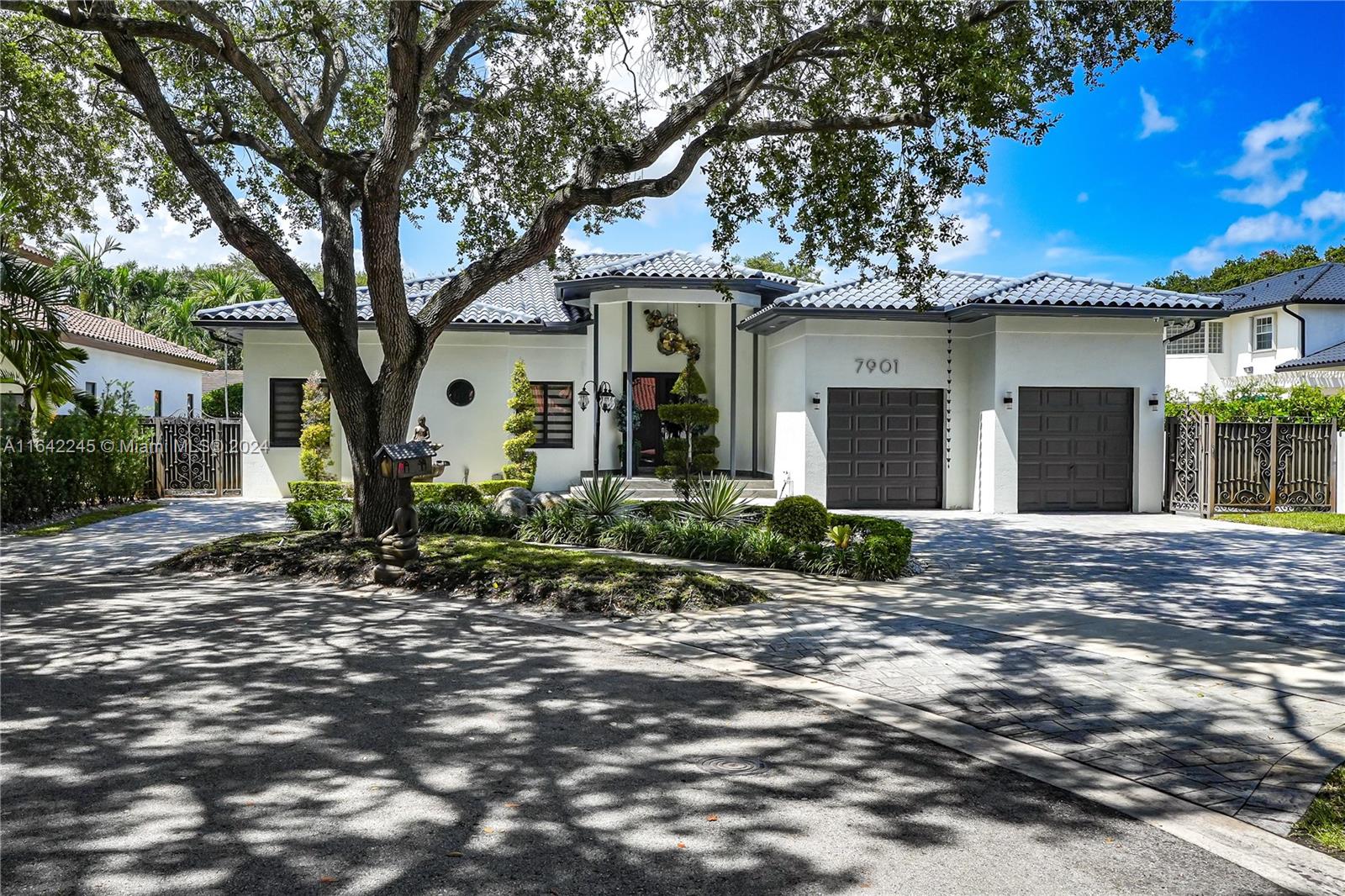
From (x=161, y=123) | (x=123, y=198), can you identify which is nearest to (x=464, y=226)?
(x=161, y=123)

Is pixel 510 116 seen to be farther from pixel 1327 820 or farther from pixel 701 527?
pixel 1327 820

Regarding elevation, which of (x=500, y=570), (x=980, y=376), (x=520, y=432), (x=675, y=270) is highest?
(x=675, y=270)

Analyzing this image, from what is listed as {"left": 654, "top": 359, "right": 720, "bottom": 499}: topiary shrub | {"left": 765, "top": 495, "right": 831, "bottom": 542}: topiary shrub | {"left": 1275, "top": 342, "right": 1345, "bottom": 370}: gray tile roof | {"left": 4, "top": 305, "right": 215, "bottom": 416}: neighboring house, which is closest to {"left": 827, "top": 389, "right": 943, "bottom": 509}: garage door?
{"left": 654, "top": 359, "right": 720, "bottom": 499}: topiary shrub

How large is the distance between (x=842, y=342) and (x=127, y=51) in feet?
39.9

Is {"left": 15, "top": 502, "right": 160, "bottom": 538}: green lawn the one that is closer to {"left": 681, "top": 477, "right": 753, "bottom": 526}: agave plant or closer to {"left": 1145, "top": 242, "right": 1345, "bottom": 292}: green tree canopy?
{"left": 681, "top": 477, "right": 753, "bottom": 526}: agave plant

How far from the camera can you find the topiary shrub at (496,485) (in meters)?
17.1

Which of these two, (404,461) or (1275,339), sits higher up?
(1275,339)

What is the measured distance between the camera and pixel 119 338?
2506 cm

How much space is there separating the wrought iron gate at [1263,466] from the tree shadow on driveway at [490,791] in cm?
1441

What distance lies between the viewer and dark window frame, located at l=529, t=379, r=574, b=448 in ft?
62.7

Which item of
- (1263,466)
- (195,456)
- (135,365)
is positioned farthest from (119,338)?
(1263,466)

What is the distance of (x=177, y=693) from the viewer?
18.3 feet

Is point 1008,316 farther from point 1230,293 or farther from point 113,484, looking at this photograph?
point 1230,293

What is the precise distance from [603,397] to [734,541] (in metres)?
9.12
